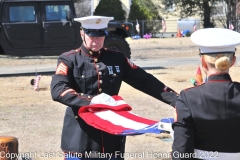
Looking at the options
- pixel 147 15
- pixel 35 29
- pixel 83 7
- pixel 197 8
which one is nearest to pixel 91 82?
pixel 35 29

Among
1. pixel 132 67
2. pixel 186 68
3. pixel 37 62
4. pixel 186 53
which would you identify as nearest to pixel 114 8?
pixel 186 53

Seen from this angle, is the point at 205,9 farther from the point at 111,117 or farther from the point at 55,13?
the point at 111,117

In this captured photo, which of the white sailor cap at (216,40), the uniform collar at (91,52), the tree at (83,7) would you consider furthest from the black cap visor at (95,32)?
the tree at (83,7)

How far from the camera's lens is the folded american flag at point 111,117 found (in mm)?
4016

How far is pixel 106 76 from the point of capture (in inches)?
175

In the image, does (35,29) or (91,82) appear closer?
(91,82)

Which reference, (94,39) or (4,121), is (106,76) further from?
(4,121)

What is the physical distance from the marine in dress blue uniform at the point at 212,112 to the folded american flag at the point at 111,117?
2.56 ft

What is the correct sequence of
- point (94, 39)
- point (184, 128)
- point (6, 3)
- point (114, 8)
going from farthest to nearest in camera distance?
1. point (114, 8)
2. point (6, 3)
3. point (94, 39)
4. point (184, 128)

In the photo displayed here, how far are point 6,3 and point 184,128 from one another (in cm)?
1389

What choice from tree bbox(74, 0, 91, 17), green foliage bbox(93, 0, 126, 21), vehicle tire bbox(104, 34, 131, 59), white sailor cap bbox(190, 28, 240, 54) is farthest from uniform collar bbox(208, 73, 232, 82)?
tree bbox(74, 0, 91, 17)

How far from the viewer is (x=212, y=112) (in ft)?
10.5

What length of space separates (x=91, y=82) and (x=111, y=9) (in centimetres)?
3575

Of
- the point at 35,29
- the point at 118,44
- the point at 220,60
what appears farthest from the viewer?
the point at 118,44
